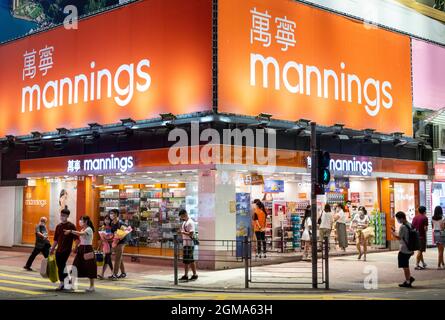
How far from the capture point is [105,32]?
21656 millimetres

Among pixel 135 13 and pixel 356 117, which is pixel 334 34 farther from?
pixel 135 13

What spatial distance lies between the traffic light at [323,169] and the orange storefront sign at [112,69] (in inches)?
189

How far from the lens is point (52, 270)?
47.3 feet

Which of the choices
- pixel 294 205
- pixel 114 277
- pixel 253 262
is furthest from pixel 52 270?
pixel 294 205

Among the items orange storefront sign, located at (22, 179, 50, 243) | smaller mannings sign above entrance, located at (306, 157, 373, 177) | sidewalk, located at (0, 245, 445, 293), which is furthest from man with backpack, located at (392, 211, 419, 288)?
orange storefront sign, located at (22, 179, 50, 243)

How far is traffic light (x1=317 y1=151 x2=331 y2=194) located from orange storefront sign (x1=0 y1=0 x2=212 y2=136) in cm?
480

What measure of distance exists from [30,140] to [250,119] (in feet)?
35.2

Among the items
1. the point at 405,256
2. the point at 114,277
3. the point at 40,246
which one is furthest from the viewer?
the point at 40,246

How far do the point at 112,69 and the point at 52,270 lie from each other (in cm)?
907

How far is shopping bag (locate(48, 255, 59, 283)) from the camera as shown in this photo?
14.4 metres

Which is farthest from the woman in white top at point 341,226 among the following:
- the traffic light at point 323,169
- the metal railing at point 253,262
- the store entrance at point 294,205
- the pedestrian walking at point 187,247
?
the traffic light at point 323,169

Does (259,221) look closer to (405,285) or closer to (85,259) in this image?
(405,285)
